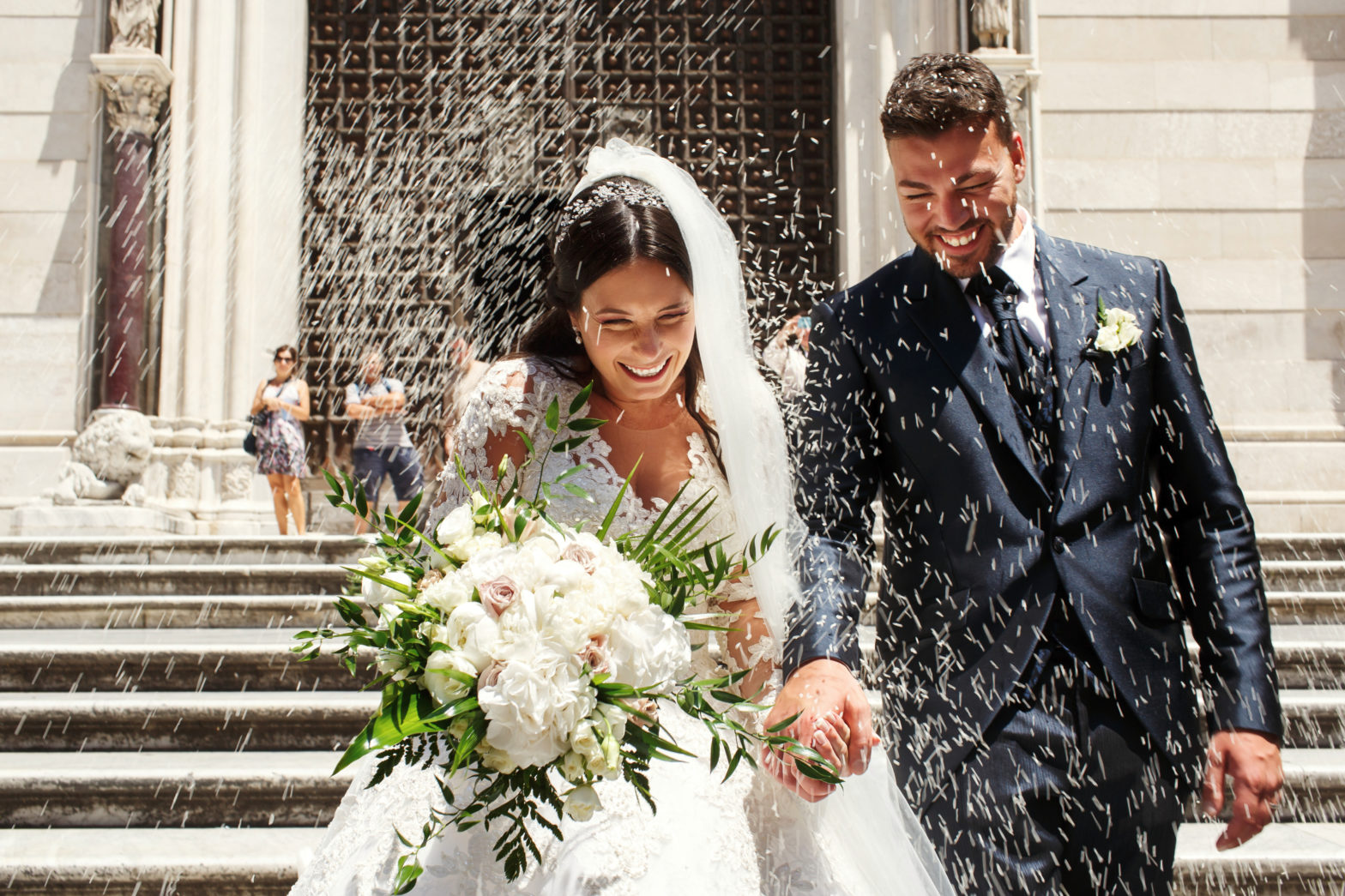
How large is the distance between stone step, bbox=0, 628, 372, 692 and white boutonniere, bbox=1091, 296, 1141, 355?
12.6 ft

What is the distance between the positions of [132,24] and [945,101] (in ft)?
32.2

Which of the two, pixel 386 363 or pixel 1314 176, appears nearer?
pixel 1314 176

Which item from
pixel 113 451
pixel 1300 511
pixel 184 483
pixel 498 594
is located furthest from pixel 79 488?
pixel 1300 511

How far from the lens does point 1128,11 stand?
377 inches

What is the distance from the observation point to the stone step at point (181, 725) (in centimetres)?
443

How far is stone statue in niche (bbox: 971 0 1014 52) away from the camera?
30.7 feet

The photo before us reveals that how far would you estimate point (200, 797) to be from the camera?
4.02 metres

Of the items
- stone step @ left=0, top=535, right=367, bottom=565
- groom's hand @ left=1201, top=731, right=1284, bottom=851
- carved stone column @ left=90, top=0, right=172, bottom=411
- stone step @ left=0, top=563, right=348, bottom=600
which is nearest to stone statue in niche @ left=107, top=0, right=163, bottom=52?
carved stone column @ left=90, top=0, right=172, bottom=411

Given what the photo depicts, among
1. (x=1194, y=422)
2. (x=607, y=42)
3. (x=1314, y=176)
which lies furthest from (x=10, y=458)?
(x=1314, y=176)

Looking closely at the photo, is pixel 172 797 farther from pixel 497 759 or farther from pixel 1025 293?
pixel 1025 293

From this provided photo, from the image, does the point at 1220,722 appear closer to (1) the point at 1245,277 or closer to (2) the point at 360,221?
(1) the point at 1245,277

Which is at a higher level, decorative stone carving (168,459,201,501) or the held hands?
decorative stone carving (168,459,201,501)

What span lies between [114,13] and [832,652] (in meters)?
10.2

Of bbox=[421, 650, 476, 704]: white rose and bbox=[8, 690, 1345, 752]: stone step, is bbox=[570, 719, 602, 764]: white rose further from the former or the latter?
bbox=[8, 690, 1345, 752]: stone step
